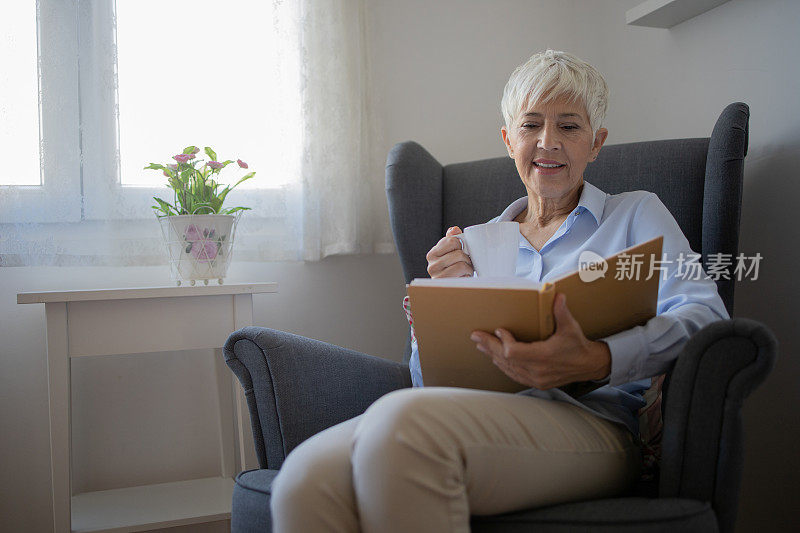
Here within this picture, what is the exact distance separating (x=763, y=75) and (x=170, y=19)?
1452mm

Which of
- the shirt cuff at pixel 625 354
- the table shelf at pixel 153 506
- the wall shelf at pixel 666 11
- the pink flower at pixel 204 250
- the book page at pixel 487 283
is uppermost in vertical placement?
the wall shelf at pixel 666 11

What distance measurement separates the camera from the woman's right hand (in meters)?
1.11

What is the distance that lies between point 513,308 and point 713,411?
29 centimetres

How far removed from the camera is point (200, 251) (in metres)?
1.53

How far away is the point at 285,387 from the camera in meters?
1.10

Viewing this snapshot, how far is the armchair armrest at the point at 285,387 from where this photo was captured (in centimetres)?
110

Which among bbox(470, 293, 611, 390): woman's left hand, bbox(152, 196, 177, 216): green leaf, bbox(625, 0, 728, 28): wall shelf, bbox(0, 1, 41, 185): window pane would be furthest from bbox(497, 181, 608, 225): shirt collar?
bbox(0, 1, 41, 185): window pane

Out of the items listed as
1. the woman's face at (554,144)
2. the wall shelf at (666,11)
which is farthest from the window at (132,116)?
the wall shelf at (666,11)

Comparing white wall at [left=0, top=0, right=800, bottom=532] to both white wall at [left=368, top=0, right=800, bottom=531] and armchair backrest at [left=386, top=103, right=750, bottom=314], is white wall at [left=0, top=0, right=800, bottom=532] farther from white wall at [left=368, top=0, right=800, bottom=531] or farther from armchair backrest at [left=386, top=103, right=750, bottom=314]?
armchair backrest at [left=386, top=103, right=750, bottom=314]

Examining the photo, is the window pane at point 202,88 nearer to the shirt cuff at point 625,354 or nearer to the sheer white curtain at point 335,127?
the sheer white curtain at point 335,127

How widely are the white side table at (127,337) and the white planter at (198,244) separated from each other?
106 millimetres

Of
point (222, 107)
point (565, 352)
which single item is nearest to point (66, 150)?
point (222, 107)

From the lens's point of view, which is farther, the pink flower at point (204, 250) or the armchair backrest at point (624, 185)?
the pink flower at point (204, 250)

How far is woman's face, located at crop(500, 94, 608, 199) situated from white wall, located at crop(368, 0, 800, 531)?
0.48 metres
